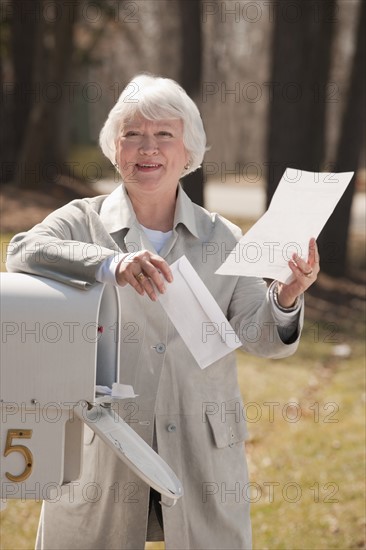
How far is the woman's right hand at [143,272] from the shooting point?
8.56ft

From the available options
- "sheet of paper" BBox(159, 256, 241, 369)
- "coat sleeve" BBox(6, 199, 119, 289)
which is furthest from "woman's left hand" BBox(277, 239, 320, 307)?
"coat sleeve" BBox(6, 199, 119, 289)

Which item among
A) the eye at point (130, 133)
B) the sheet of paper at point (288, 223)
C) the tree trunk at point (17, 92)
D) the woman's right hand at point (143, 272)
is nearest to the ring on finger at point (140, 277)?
the woman's right hand at point (143, 272)

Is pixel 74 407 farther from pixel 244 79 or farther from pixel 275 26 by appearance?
pixel 244 79

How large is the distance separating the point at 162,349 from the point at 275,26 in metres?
9.72

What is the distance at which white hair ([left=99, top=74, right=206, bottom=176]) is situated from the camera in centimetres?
306

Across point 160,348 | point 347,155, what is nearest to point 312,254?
point 160,348

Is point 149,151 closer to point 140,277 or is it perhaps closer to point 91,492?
point 140,277

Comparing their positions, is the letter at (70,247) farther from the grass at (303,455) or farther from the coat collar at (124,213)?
the grass at (303,455)

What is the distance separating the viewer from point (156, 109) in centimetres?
306

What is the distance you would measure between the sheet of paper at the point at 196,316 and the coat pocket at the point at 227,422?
0.94 feet

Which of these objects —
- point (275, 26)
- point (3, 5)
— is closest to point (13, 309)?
point (275, 26)

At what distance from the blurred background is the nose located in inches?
115

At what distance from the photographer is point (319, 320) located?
11336mm

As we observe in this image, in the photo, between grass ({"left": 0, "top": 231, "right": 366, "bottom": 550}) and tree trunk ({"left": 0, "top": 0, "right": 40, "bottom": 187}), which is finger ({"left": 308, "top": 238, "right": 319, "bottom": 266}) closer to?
grass ({"left": 0, "top": 231, "right": 366, "bottom": 550})
